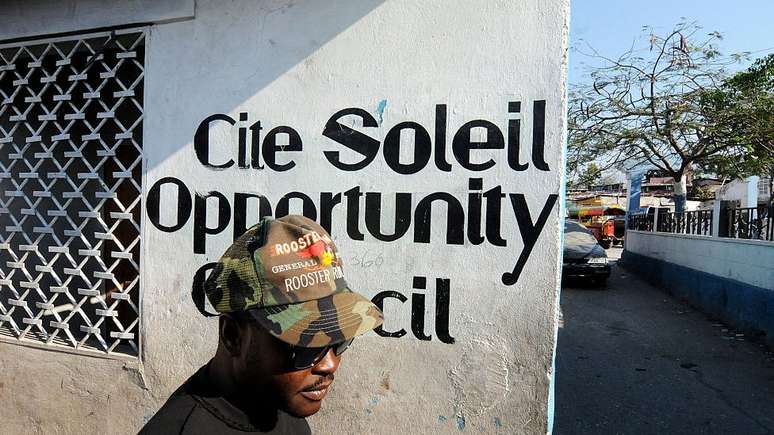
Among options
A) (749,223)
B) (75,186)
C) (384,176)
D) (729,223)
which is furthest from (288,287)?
(729,223)

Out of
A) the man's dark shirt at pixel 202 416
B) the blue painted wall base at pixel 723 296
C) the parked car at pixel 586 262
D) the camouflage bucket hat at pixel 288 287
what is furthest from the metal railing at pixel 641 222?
the man's dark shirt at pixel 202 416

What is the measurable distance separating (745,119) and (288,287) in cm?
1220

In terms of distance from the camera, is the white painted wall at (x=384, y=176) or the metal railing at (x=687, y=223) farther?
the metal railing at (x=687, y=223)

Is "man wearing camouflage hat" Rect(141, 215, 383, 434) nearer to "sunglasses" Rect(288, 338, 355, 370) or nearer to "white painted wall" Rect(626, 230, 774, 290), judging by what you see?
"sunglasses" Rect(288, 338, 355, 370)

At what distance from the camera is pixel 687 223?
9969 millimetres

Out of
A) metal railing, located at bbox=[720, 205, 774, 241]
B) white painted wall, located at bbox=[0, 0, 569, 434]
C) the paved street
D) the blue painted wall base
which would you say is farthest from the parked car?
white painted wall, located at bbox=[0, 0, 569, 434]

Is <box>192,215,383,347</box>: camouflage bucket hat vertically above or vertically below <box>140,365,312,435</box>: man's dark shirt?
above

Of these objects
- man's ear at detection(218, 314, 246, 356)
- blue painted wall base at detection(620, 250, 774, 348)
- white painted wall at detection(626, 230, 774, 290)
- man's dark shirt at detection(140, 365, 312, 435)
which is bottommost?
blue painted wall base at detection(620, 250, 774, 348)

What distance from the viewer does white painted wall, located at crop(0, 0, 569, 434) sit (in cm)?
229

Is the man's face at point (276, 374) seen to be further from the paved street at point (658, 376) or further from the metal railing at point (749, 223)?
the metal railing at point (749, 223)

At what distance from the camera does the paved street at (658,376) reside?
3.99 m

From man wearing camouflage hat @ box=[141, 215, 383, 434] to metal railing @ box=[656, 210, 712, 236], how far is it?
9.41 metres

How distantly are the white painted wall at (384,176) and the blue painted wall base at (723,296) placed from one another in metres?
5.59

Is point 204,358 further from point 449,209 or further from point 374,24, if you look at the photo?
point 374,24
